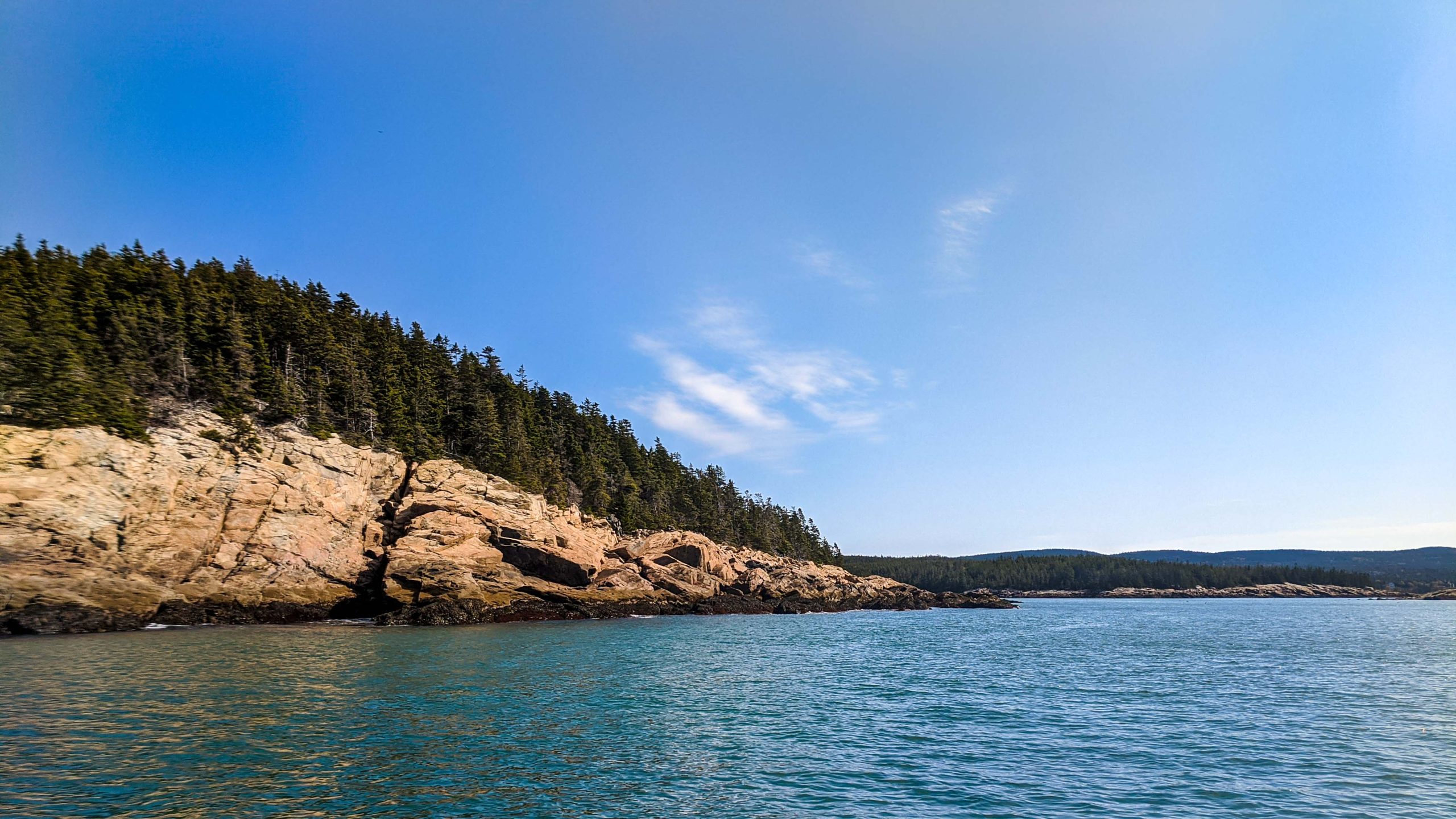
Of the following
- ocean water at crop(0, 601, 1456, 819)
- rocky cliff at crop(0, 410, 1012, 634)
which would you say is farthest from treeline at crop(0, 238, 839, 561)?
ocean water at crop(0, 601, 1456, 819)

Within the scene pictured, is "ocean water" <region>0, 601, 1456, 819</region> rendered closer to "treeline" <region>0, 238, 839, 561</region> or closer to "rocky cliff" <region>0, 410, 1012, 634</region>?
"rocky cliff" <region>0, 410, 1012, 634</region>

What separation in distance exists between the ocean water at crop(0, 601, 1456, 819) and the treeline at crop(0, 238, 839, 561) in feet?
75.5

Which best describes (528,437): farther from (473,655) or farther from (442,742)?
(442,742)

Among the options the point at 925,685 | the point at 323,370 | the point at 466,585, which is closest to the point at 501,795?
the point at 925,685

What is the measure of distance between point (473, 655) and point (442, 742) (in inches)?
804

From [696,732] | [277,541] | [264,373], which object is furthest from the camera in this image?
[264,373]

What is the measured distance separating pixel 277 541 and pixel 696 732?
5284 centimetres

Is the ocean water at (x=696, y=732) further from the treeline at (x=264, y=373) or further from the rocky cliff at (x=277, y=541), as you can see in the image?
the treeline at (x=264, y=373)

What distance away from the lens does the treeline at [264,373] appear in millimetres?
54125

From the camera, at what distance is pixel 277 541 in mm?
59344

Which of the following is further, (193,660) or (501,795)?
(193,660)

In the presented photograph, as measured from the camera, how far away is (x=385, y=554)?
65.4 metres

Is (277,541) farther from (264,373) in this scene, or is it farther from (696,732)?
(696,732)

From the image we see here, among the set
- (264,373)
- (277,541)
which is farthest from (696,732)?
(264,373)
